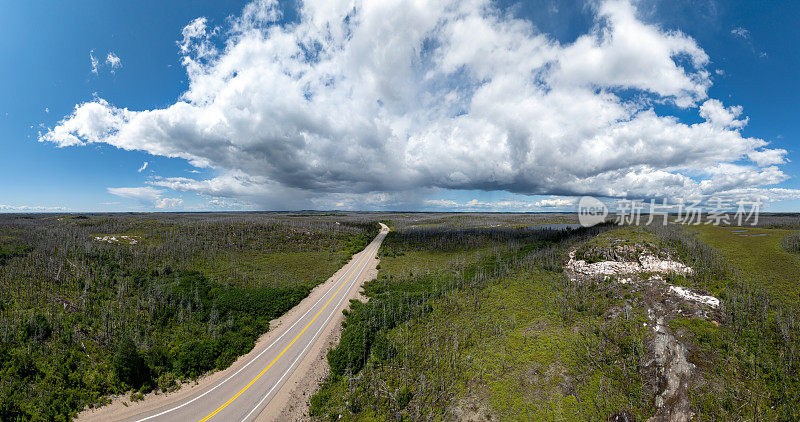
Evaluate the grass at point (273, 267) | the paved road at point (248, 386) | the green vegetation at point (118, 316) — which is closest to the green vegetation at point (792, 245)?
the paved road at point (248, 386)

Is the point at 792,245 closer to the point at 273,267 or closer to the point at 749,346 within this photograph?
the point at 749,346

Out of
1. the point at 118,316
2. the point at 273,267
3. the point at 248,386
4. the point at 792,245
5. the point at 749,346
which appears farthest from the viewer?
the point at 273,267

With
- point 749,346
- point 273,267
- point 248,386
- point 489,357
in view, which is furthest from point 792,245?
point 273,267

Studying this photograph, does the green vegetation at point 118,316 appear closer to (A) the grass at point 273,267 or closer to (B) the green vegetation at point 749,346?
(A) the grass at point 273,267

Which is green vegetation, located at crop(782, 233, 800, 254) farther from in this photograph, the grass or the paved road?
the grass

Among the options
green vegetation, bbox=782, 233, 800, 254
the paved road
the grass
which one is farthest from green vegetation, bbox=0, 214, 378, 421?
green vegetation, bbox=782, 233, 800, 254

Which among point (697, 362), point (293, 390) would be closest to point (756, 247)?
point (697, 362)
